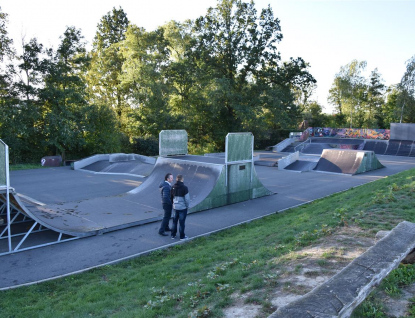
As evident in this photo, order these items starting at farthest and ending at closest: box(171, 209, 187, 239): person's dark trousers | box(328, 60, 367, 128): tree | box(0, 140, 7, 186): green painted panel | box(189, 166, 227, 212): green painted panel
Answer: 1. box(328, 60, 367, 128): tree
2. box(189, 166, 227, 212): green painted panel
3. box(171, 209, 187, 239): person's dark trousers
4. box(0, 140, 7, 186): green painted panel

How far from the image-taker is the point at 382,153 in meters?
32.3

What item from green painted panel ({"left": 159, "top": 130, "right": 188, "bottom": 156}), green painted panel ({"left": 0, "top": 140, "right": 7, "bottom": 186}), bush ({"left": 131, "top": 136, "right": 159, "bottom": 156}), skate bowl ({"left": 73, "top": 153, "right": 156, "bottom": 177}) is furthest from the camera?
bush ({"left": 131, "top": 136, "right": 159, "bottom": 156})

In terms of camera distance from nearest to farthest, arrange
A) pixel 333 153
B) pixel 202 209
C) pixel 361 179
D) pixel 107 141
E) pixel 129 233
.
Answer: pixel 129 233, pixel 202 209, pixel 361 179, pixel 333 153, pixel 107 141

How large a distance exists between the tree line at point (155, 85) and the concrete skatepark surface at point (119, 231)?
19.4 feet

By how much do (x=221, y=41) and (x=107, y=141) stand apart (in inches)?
636

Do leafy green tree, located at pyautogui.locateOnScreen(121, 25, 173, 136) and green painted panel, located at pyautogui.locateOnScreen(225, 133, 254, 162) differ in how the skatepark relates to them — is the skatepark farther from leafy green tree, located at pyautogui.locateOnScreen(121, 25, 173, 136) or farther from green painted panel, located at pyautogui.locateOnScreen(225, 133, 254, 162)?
leafy green tree, located at pyautogui.locateOnScreen(121, 25, 173, 136)

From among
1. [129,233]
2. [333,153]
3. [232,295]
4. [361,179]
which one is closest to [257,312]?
[232,295]

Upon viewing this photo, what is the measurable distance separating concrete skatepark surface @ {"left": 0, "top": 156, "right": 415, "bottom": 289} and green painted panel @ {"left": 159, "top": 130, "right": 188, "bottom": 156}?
273cm

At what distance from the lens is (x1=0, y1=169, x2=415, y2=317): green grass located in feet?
14.0

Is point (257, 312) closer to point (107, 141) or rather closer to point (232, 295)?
point (232, 295)

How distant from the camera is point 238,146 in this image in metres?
12.4

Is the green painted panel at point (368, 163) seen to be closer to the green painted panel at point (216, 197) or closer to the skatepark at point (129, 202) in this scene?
the skatepark at point (129, 202)

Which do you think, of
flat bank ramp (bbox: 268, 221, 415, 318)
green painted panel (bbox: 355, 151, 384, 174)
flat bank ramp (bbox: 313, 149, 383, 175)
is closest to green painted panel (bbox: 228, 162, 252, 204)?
flat bank ramp (bbox: 268, 221, 415, 318)

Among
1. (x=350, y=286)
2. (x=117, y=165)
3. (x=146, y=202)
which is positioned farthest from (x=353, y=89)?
(x=350, y=286)
